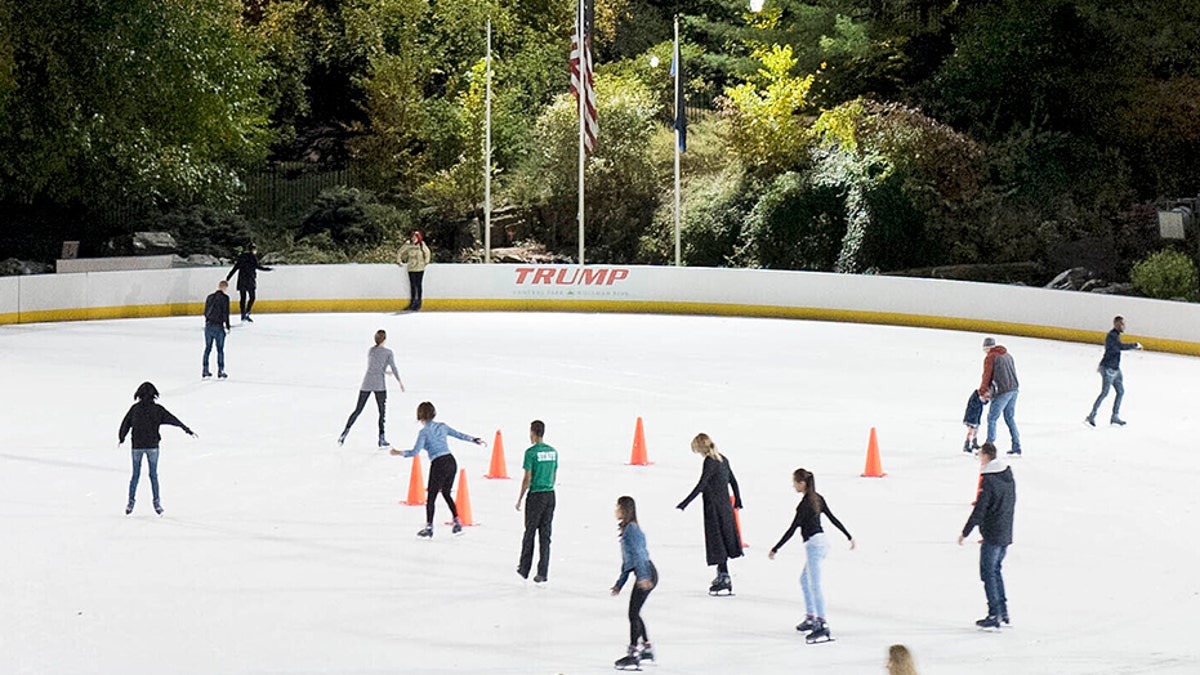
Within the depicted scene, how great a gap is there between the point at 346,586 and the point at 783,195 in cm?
2994

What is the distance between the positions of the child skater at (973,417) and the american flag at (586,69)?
18.0 metres

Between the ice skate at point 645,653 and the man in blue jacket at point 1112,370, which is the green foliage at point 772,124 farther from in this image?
the ice skate at point 645,653

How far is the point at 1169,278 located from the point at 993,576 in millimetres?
23267

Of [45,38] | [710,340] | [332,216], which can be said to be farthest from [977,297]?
[45,38]

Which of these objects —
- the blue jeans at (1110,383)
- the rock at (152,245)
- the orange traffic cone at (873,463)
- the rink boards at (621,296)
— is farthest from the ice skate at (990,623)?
the rock at (152,245)

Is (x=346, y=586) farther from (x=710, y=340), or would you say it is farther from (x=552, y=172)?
(x=552, y=172)

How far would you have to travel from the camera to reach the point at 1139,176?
145 feet

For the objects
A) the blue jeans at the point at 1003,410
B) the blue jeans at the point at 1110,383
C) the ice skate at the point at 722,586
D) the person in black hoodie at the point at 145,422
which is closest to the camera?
the ice skate at the point at 722,586

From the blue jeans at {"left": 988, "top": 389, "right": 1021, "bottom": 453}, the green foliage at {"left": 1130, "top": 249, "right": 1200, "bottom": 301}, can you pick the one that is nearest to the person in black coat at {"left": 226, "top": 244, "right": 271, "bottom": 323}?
the blue jeans at {"left": 988, "top": 389, "right": 1021, "bottom": 453}

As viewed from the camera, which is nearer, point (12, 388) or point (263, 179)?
point (12, 388)

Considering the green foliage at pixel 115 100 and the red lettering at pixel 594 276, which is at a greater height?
the green foliage at pixel 115 100

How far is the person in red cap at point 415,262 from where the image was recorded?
3603cm

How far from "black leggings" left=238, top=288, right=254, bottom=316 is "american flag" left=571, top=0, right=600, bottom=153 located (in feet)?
26.7

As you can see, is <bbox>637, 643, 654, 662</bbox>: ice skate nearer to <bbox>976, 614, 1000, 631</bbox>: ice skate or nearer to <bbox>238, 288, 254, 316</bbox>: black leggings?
<bbox>976, 614, 1000, 631</bbox>: ice skate
